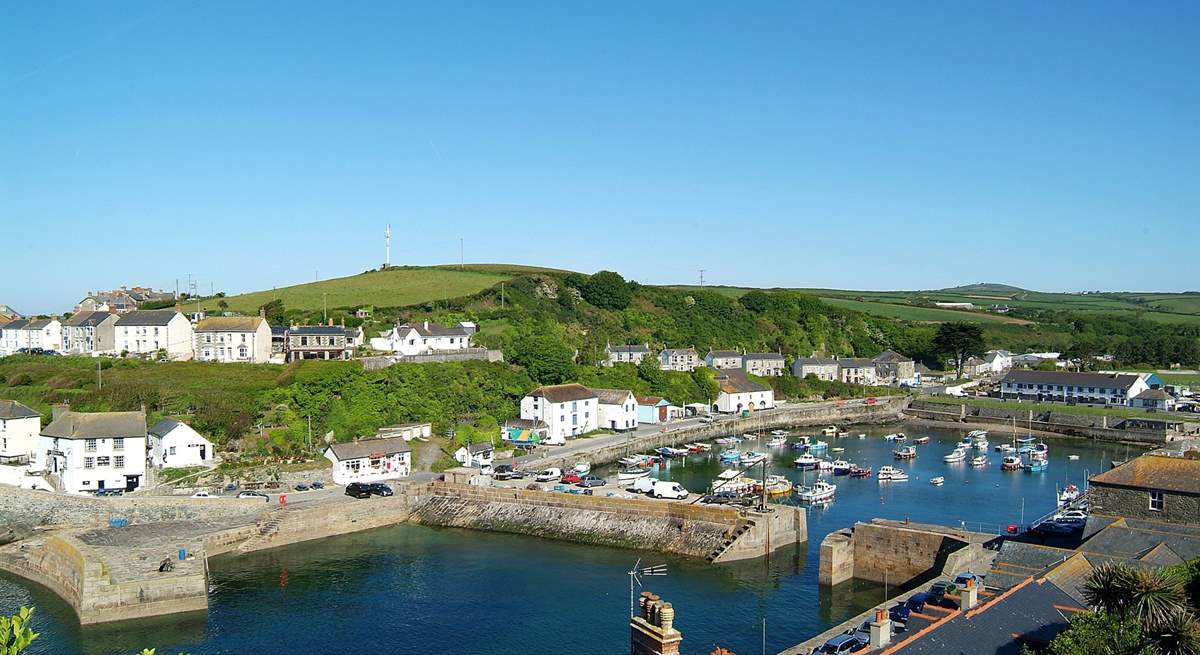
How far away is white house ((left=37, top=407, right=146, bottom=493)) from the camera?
38125mm

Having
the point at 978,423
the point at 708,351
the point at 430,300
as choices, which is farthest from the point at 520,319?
the point at 978,423

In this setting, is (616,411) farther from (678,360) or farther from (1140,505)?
(1140,505)

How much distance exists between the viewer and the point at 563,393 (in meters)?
55.3

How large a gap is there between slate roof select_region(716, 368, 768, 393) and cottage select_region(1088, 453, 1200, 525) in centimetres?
→ 4242

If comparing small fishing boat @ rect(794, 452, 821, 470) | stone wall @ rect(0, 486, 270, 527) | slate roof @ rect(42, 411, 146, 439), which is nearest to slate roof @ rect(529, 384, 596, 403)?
small fishing boat @ rect(794, 452, 821, 470)

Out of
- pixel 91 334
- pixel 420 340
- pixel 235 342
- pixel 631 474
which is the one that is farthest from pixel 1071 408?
pixel 91 334

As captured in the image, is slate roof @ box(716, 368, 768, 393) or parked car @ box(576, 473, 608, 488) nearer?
parked car @ box(576, 473, 608, 488)

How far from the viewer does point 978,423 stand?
69000 millimetres

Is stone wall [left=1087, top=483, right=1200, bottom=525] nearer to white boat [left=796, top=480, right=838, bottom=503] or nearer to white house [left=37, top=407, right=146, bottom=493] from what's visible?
white boat [left=796, top=480, right=838, bottom=503]

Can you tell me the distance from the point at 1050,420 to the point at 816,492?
3385 centimetres

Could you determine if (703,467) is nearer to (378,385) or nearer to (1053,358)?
(378,385)

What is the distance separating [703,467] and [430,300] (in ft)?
112

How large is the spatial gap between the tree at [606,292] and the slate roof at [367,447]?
45.4 m

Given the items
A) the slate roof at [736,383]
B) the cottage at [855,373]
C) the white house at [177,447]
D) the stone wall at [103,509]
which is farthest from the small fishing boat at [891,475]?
the cottage at [855,373]
